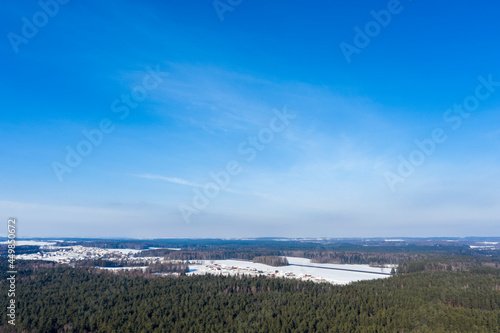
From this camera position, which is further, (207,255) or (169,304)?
(207,255)

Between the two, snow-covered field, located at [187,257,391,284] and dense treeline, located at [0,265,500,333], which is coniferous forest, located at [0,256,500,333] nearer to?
dense treeline, located at [0,265,500,333]

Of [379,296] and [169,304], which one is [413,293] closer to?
[379,296]

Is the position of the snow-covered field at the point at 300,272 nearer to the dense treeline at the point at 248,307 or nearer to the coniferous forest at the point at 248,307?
the coniferous forest at the point at 248,307

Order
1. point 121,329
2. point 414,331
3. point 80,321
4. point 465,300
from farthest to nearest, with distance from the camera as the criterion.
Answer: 1. point 465,300
2. point 80,321
3. point 121,329
4. point 414,331

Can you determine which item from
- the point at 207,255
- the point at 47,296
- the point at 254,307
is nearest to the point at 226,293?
the point at 254,307

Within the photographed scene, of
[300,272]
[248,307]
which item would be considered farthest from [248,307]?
[300,272]

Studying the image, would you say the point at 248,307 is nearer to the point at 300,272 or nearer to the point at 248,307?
the point at 248,307

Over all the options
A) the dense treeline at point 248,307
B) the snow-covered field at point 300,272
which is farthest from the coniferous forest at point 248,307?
the snow-covered field at point 300,272
